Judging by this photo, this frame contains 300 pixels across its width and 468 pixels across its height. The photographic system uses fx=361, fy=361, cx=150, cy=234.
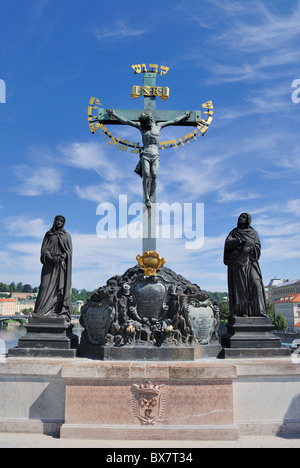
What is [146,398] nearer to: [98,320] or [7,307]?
[98,320]

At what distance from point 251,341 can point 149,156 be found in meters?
5.51

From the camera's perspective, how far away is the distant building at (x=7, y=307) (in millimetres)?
92881

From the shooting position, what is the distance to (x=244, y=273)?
8.37 m

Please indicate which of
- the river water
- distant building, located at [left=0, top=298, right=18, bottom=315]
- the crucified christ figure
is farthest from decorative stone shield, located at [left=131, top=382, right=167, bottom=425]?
distant building, located at [left=0, top=298, right=18, bottom=315]

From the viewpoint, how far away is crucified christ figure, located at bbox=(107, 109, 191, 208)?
1006 centimetres

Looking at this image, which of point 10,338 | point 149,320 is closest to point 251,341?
point 149,320

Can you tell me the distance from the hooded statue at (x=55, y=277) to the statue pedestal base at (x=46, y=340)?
0.65ft

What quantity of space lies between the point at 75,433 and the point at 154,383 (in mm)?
1623

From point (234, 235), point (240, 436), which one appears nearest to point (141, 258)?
point (234, 235)

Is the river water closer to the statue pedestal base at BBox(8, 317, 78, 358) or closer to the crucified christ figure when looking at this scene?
the statue pedestal base at BBox(8, 317, 78, 358)

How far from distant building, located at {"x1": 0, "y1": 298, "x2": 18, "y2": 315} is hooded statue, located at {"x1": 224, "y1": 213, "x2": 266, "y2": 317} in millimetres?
94032
